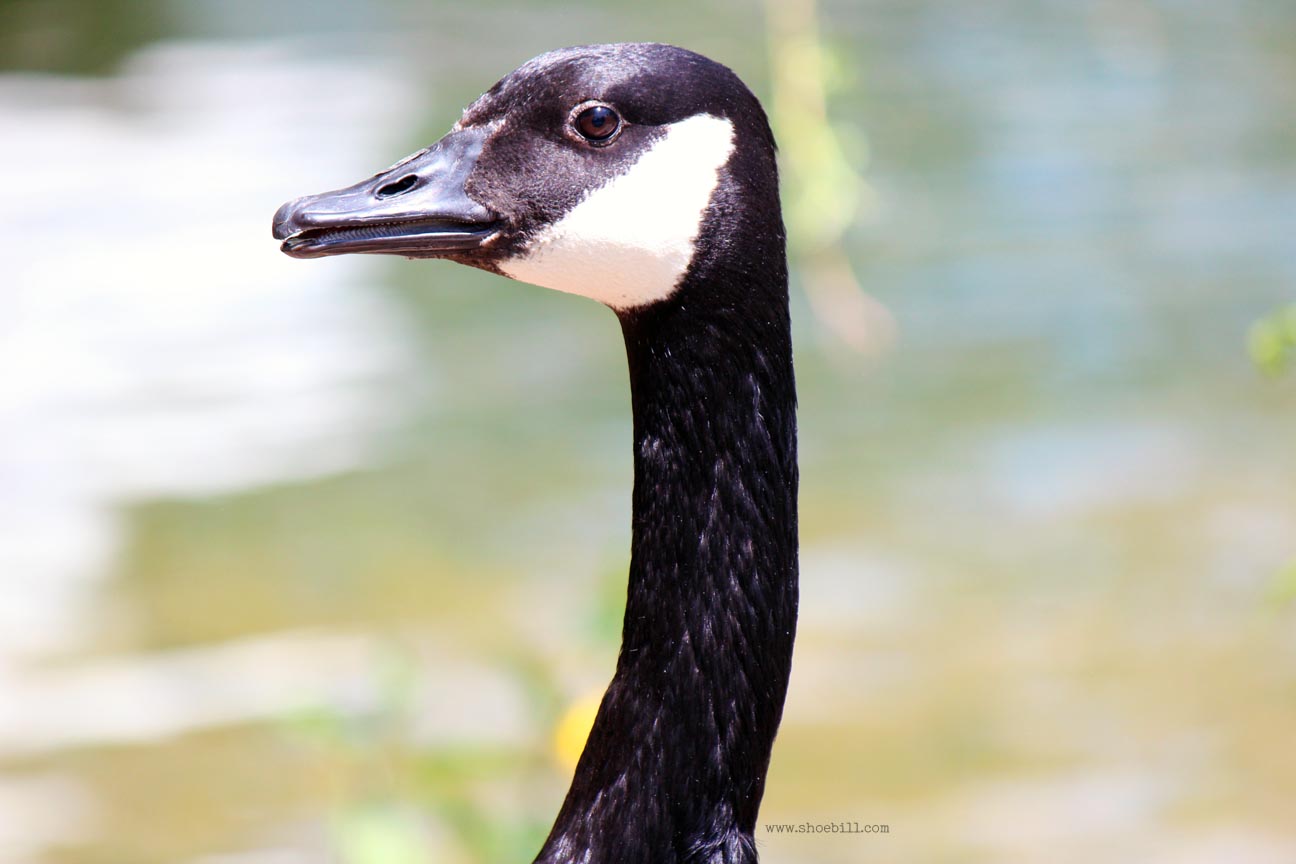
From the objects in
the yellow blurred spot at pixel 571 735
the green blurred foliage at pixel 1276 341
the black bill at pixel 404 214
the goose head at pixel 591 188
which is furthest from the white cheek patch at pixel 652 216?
the yellow blurred spot at pixel 571 735

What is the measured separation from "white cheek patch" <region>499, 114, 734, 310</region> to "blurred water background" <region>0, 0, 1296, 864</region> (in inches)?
36.1

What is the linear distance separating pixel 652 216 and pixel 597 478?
4394mm

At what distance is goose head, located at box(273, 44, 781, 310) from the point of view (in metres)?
2.28

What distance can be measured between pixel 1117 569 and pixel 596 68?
417cm

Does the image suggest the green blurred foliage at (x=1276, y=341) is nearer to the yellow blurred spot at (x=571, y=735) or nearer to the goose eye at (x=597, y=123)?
the goose eye at (x=597, y=123)

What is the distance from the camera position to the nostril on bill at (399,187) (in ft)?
7.72

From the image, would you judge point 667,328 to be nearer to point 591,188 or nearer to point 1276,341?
point 591,188

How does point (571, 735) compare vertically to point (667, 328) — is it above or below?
below

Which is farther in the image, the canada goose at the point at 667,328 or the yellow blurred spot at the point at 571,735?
the yellow blurred spot at the point at 571,735

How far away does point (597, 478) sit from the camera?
664 cm

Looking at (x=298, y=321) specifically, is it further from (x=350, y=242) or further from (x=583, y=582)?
(x=350, y=242)

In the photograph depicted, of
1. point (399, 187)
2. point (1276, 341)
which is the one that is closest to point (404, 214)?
point (399, 187)

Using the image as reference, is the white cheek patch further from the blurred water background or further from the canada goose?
the blurred water background

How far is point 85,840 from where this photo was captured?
473 centimetres
